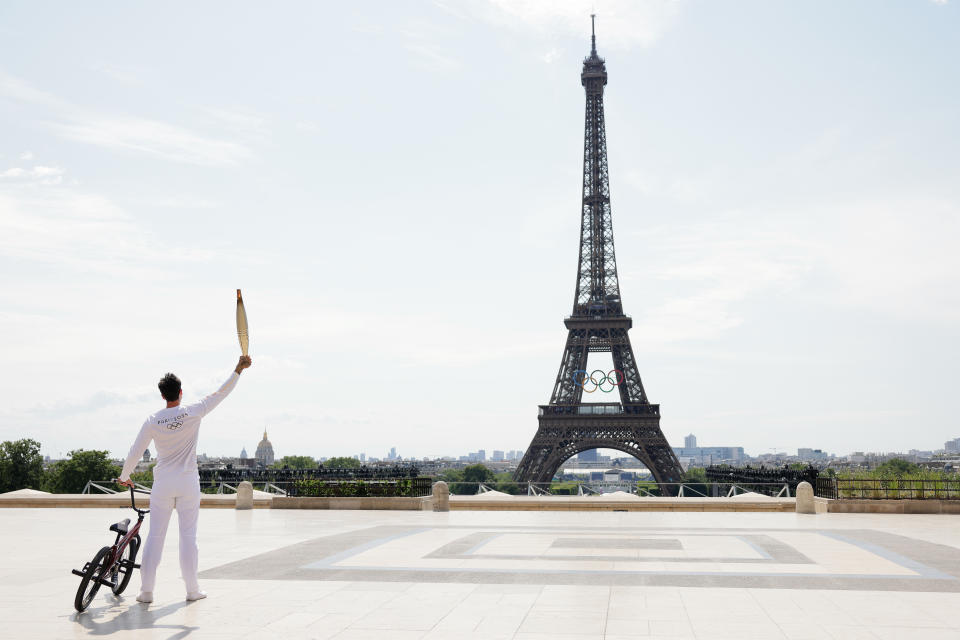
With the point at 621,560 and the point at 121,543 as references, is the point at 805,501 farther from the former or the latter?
the point at 121,543

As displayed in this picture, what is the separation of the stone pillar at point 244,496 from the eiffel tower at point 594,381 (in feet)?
142

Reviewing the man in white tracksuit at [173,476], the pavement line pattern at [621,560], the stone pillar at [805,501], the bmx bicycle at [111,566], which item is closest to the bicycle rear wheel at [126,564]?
the bmx bicycle at [111,566]

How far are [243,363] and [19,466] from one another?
8479 cm

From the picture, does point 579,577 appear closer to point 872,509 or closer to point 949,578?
point 949,578

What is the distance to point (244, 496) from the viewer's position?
82.1 feet

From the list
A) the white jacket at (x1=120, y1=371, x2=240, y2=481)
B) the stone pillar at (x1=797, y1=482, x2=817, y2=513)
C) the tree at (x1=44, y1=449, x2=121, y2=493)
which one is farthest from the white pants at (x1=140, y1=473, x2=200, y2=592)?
the tree at (x1=44, y1=449, x2=121, y2=493)

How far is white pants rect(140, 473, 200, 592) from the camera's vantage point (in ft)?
30.3

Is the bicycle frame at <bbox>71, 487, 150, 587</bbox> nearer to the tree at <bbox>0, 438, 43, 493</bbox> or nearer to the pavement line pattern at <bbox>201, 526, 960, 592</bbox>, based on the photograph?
the pavement line pattern at <bbox>201, 526, 960, 592</bbox>

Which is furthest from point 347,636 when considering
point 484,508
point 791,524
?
point 484,508

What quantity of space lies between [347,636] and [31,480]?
287ft

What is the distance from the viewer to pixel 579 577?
36.8 feet

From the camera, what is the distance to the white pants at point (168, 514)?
30.3 feet

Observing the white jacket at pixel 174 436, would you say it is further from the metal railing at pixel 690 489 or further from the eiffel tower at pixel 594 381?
the eiffel tower at pixel 594 381

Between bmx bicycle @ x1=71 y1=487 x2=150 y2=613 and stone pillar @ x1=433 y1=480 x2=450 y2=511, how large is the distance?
47.4 ft
